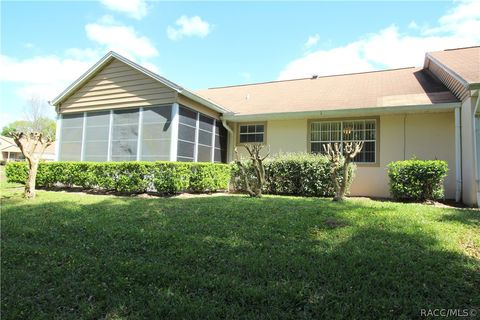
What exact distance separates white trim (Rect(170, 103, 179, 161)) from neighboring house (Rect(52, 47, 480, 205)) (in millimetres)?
35

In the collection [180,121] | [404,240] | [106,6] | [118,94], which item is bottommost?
[404,240]

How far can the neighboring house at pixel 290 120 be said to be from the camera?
10141mm

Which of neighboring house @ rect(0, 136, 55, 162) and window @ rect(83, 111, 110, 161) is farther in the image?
neighboring house @ rect(0, 136, 55, 162)

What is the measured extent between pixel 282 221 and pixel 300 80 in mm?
12835

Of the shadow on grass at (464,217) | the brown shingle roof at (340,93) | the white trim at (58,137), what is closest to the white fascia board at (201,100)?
the brown shingle roof at (340,93)

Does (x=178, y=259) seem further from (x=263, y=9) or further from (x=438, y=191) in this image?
(x=263, y=9)

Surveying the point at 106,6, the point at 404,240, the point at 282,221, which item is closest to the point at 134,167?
the point at 106,6

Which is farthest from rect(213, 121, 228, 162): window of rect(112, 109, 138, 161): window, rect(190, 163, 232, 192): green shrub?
rect(112, 109, 138, 161): window

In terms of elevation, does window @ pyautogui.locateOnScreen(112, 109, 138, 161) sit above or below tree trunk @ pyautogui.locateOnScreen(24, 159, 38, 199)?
above

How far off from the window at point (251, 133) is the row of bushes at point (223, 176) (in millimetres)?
2216

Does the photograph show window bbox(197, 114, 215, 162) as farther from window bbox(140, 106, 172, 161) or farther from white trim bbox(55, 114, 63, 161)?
white trim bbox(55, 114, 63, 161)

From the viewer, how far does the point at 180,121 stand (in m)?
10.8

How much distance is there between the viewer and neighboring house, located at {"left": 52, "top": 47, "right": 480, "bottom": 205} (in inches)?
399

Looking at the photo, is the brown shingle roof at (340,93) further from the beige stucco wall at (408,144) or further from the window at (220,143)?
the window at (220,143)
